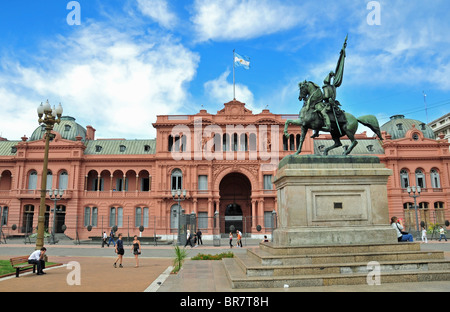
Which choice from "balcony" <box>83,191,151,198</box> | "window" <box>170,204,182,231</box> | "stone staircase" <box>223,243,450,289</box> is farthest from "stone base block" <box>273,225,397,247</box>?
"balcony" <box>83,191,151,198</box>

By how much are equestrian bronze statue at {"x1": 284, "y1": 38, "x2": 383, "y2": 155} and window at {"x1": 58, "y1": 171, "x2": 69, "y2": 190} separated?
40.3 m

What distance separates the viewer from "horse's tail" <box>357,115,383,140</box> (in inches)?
464

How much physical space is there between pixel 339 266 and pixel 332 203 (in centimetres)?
225

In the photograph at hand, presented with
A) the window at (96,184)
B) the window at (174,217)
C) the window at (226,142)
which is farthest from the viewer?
the window at (96,184)

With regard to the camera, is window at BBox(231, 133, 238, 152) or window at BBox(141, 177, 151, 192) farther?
window at BBox(141, 177, 151, 192)

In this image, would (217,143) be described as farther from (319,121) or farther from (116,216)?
(319,121)

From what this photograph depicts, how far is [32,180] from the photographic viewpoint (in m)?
44.6

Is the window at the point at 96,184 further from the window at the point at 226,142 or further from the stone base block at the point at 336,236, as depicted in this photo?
the stone base block at the point at 336,236

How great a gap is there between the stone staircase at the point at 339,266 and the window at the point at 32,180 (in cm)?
4304

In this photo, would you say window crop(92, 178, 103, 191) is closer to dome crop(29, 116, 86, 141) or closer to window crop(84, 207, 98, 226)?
window crop(84, 207, 98, 226)

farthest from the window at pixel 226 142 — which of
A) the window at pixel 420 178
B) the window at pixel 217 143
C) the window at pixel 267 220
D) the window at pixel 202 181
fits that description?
the window at pixel 420 178

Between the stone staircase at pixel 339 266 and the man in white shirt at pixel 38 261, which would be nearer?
the stone staircase at pixel 339 266

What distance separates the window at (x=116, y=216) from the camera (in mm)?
43312
